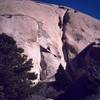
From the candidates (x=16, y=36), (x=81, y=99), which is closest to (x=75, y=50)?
(x=16, y=36)

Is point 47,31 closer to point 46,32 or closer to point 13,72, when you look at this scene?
point 46,32

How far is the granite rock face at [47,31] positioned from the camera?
41062 millimetres

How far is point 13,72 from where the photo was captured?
35.8 meters

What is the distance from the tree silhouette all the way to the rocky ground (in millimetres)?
1471

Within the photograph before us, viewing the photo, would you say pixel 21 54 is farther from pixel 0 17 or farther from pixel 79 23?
pixel 79 23

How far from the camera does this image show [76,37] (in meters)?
46.4

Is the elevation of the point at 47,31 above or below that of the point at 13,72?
above

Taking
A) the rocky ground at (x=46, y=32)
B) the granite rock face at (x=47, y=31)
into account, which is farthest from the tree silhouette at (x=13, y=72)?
the granite rock face at (x=47, y=31)

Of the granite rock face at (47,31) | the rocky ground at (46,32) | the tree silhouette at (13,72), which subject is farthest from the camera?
the granite rock face at (47,31)

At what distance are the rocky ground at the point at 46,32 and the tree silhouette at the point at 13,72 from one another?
1.47 m

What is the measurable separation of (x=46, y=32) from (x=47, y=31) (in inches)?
8.1

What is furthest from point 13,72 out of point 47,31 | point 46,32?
point 47,31

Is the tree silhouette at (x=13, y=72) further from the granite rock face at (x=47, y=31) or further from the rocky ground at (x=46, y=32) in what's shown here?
the granite rock face at (x=47, y=31)

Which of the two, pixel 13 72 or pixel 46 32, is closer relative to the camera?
pixel 13 72
